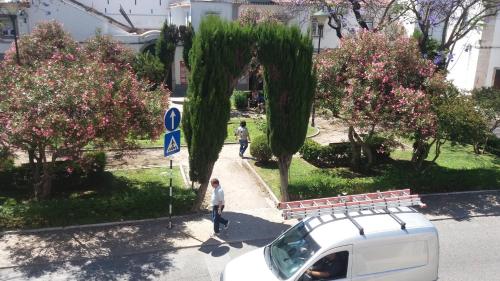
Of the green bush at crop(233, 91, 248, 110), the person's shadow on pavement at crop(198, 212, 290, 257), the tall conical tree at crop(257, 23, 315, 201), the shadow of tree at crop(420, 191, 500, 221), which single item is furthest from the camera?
the green bush at crop(233, 91, 248, 110)

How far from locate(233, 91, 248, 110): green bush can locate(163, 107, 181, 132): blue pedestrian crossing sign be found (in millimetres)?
17789

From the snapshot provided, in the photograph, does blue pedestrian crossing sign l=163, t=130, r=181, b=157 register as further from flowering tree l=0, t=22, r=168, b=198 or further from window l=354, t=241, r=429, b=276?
window l=354, t=241, r=429, b=276

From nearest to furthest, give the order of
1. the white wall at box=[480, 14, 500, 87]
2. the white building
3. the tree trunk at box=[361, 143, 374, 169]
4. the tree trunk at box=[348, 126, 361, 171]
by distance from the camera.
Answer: the tree trunk at box=[361, 143, 374, 169]
the tree trunk at box=[348, 126, 361, 171]
the white building
the white wall at box=[480, 14, 500, 87]

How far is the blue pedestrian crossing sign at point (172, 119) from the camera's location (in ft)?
36.0

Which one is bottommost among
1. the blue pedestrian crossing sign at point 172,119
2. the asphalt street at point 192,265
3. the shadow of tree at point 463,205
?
the asphalt street at point 192,265

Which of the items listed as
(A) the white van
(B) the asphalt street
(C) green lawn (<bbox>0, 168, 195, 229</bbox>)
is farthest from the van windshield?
(C) green lawn (<bbox>0, 168, 195, 229</bbox>)

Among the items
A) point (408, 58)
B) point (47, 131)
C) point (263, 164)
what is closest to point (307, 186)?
point (263, 164)

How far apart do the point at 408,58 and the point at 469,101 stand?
2.26m

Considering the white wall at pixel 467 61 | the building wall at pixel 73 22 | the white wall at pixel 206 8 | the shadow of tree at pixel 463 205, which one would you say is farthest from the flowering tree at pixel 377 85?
the white wall at pixel 467 61

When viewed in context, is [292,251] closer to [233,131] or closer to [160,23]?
[233,131]

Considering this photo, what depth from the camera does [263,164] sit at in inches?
675

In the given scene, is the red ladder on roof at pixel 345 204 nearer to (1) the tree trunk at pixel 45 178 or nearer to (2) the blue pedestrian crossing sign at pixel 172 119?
(2) the blue pedestrian crossing sign at pixel 172 119

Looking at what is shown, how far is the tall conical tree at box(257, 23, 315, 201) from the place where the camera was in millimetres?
11438

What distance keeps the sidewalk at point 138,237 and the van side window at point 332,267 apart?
3.94 metres
